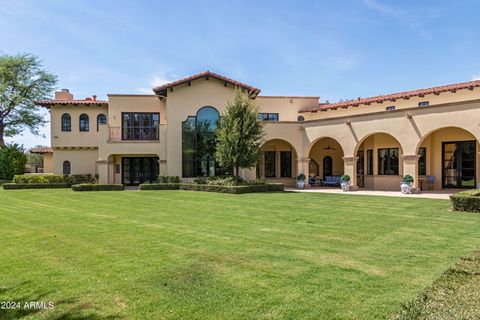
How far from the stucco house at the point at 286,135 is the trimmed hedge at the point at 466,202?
6.99 meters

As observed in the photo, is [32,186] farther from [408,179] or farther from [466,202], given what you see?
[466,202]

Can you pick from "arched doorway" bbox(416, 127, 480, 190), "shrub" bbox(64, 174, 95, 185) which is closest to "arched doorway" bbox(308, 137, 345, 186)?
"arched doorway" bbox(416, 127, 480, 190)

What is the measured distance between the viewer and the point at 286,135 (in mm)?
25156

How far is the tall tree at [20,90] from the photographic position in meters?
36.5

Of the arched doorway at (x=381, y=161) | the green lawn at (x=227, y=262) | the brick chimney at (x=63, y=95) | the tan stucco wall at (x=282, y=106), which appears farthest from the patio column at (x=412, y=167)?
the brick chimney at (x=63, y=95)

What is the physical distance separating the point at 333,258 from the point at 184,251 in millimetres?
2978

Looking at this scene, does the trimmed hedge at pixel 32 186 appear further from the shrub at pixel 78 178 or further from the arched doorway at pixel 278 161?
the arched doorway at pixel 278 161

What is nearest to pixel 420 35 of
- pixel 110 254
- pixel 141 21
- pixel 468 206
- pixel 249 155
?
pixel 468 206

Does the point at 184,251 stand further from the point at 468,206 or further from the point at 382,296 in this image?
the point at 468,206

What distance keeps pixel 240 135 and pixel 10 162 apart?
22.9 m

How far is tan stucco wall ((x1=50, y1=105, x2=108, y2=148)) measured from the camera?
2864 cm

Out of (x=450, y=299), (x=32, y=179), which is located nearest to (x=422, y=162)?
(x=450, y=299)

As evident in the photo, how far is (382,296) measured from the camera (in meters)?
4.45

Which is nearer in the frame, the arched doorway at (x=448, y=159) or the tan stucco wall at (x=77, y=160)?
the arched doorway at (x=448, y=159)
